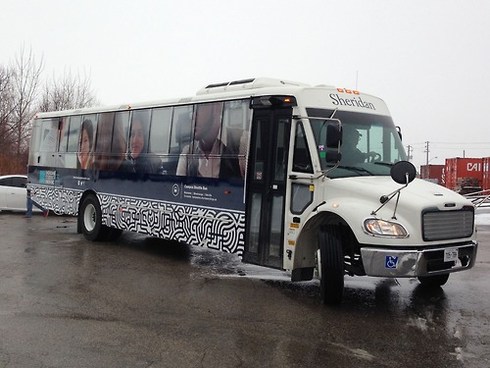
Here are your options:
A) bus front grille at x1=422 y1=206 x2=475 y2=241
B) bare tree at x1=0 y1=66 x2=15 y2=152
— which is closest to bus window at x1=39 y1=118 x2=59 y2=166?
bus front grille at x1=422 y1=206 x2=475 y2=241

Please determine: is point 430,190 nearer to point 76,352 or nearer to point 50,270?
point 76,352

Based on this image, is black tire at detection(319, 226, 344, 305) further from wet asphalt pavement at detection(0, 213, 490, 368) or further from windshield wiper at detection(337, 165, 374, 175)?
windshield wiper at detection(337, 165, 374, 175)

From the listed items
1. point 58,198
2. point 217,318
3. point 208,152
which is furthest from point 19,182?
point 217,318

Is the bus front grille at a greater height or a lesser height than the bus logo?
lesser

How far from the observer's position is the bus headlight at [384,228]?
5.99m

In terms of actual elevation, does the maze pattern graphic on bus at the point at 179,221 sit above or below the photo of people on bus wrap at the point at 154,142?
below

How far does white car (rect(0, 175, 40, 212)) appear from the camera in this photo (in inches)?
699

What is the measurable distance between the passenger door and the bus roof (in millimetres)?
302

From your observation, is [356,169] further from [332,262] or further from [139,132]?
[139,132]

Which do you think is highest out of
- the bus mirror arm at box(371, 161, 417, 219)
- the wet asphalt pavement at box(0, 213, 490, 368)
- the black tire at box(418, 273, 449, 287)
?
the bus mirror arm at box(371, 161, 417, 219)

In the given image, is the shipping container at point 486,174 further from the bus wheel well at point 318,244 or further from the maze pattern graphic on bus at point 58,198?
the bus wheel well at point 318,244

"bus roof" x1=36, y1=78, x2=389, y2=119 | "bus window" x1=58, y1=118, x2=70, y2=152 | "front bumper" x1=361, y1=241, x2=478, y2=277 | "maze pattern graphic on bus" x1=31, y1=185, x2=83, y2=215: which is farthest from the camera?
"bus window" x1=58, y1=118, x2=70, y2=152

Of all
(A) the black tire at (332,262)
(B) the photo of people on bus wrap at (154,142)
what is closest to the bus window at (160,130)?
(B) the photo of people on bus wrap at (154,142)

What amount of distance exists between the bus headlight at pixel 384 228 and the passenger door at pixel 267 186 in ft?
4.96
